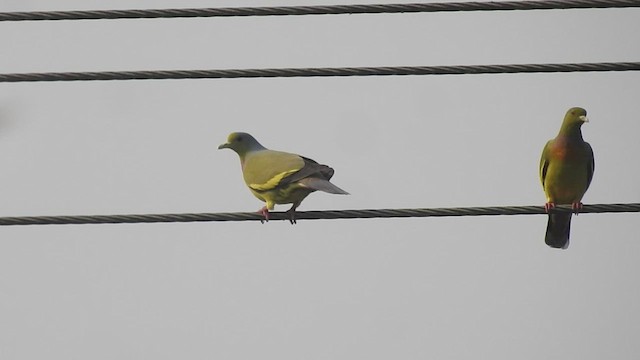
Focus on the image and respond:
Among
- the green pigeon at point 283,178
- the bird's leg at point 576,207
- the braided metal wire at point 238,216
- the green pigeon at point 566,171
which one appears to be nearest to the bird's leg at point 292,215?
the green pigeon at point 283,178

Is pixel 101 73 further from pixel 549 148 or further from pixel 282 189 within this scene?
pixel 549 148

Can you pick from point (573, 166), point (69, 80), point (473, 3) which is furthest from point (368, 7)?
point (573, 166)

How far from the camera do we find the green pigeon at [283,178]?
8.81m

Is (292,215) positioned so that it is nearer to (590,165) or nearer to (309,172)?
(309,172)

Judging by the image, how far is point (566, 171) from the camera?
9812 millimetres

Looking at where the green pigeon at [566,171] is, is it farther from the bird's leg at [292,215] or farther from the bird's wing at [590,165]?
the bird's leg at [292,215]

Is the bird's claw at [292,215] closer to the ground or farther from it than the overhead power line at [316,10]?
closer to the ground

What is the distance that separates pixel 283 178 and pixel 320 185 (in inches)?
14.1

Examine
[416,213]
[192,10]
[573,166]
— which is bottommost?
[416,213]

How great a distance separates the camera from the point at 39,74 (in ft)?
24.3

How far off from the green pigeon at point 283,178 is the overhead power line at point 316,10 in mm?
1306

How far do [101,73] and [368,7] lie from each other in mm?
1397

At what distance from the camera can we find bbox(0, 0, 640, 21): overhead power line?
7.39 meters

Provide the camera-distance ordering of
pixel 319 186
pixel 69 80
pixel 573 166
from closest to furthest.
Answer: pixel 69 80 < pixel 319 186 < pixel 573 166
